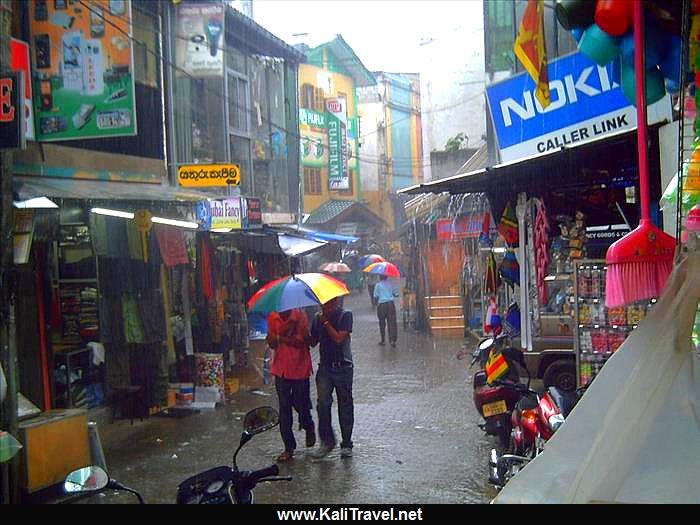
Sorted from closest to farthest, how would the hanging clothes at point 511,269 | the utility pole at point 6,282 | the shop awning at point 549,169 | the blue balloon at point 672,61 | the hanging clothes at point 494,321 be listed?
the blue balloon at point 672,61
the utility pole at point 6,282
the shop awning at point 549,169
the hanging clothes at point 511,269
the hanging clothes at point 494,321

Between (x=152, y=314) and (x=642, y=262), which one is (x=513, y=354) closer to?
(x=152, y=314)

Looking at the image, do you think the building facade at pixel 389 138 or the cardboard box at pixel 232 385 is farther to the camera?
the building facade at pixel 389 138

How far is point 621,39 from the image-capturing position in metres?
2.45

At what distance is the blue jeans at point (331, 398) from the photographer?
7383 mm

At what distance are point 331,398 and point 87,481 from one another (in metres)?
4.63

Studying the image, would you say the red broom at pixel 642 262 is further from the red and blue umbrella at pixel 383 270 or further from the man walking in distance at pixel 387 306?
the man walking in distance at pixel 387 306

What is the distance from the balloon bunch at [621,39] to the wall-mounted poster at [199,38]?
31.9ft

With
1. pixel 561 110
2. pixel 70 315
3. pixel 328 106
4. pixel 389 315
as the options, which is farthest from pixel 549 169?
pixel 328 106

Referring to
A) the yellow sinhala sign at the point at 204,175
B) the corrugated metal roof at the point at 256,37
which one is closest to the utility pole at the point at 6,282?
the yellow sinhala sign at the point at 204,175

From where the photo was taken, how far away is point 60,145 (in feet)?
29.3

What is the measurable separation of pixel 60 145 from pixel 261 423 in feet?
21.6

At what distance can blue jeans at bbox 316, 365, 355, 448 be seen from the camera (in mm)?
7383
